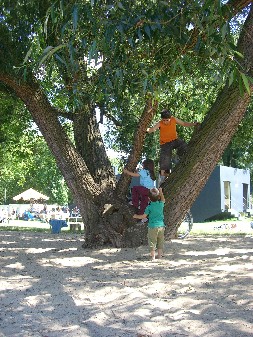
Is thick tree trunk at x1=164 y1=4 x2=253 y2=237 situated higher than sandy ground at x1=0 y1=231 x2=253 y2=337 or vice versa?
thick tree trunk at x1=164 y1=4 x2=253 y2=237

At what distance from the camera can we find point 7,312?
4434 mm

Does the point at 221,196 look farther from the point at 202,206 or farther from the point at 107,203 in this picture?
the point at 107,203

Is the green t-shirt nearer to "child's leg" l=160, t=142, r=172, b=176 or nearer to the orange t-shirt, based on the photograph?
"child's leg" l=160, t=142, r=172, b=176

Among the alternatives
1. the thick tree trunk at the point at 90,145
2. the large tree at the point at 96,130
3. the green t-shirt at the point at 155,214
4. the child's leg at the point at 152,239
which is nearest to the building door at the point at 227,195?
the thick tree trunk at the point at 90,145

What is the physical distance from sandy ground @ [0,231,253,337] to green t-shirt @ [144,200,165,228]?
1.71ft

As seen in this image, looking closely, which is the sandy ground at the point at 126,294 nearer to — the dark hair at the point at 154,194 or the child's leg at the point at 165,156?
the dark hair at the point at 154,194

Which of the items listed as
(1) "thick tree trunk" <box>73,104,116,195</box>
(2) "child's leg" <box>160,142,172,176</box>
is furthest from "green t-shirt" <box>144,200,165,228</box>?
(1) "thick tree trunk" <box>73,104,116,195</box>

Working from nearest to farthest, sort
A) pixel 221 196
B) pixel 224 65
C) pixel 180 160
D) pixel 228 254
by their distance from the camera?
pixel 224 65 → pixel 228 254 → pixel 180 160 → pixel 221 196

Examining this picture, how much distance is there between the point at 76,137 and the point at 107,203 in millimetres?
1706

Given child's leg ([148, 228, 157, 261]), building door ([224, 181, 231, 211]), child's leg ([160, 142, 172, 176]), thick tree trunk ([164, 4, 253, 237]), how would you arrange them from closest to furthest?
child's leg ([148, 228, 157, 261]) < thick tree trunk ([164, 4, 253, 237]) < child's leg ([160, 142, 172, 176]) < building door ([224, 181, 231, 211])

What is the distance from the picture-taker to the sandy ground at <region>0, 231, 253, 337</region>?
400 centimetres

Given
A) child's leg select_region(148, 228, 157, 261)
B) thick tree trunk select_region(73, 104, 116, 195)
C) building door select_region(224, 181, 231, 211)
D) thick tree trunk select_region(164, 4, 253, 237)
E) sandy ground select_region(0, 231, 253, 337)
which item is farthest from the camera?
building door select_region(224, 181, 231, 211)

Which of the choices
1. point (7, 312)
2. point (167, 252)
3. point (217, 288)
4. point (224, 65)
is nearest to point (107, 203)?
point (167, 252)

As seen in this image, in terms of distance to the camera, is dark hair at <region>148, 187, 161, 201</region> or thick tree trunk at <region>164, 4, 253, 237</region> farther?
dark hair at <region>148, 187, 161, 201</region>
